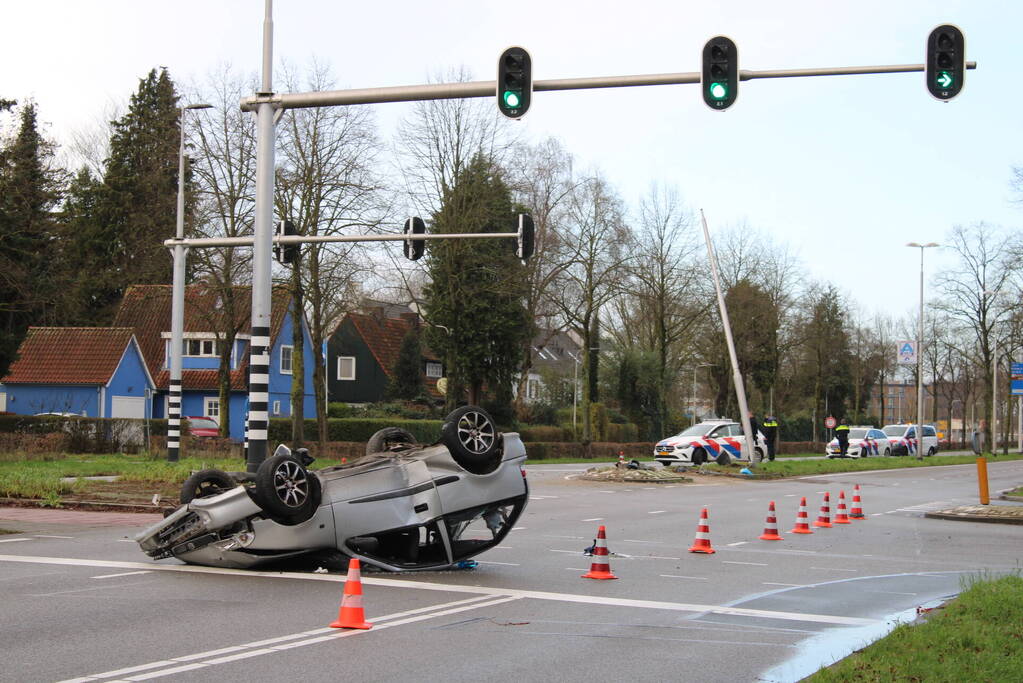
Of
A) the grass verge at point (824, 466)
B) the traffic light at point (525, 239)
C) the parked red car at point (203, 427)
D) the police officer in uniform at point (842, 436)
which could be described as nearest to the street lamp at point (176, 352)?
the traffic light at point (525, 239)

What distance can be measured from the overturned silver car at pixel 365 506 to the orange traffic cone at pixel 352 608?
7.62ft

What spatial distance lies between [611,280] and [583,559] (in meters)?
37.8

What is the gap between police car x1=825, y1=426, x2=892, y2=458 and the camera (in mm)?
51000

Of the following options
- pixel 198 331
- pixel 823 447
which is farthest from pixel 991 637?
pixel 823 447

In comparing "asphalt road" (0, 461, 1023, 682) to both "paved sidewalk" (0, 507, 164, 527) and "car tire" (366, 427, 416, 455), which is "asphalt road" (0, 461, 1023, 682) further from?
"car tire" (366, 427, 416, 455)

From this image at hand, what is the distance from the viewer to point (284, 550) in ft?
36.8

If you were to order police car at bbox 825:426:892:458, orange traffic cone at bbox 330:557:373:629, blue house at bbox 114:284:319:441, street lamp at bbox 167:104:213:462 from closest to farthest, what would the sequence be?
1. orange traffic cone at bbox 330:557:373:629
2. street lamp at bbox 167:104:213:462
3. police car at bbox 825:426:892:458
4. blue house at bbox 114:284:319:441

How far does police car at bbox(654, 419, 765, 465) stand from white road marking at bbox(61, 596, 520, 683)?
87.6 feet

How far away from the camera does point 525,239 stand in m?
22.2

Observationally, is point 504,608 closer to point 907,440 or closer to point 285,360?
point 907,440

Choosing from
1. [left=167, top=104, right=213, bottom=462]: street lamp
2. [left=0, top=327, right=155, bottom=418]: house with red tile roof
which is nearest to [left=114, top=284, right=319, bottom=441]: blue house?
[left=0, top=327, right=155, bottom=418]: house with red tile roof

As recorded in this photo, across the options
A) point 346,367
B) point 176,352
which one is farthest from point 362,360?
point 176,352

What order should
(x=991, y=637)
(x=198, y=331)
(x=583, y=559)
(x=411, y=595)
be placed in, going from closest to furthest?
(x=991, y=637) < (x=411, y=595) < (x=583, y=559) < (x=198, y=331)

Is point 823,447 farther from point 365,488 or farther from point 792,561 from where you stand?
point 365,488
